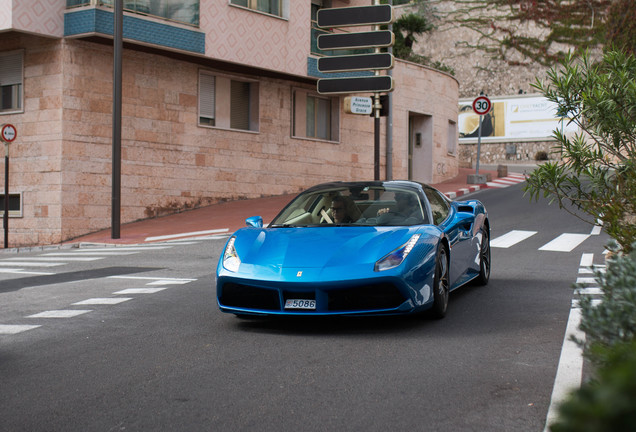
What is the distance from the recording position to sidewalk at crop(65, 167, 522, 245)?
→ 722 inches

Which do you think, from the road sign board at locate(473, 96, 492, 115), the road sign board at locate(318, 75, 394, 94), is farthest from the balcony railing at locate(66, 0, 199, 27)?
the road sign board at locate(473, 96, 492, 115)

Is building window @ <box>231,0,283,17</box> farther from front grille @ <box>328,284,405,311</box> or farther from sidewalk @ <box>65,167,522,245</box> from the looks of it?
front grille @ <box>328,284,405,311</box>

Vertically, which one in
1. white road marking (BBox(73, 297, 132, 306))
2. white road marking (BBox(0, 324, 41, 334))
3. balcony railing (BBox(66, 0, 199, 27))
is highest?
balcony railing (BBox(66, 0, 199, 27))

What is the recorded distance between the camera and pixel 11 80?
21047mm

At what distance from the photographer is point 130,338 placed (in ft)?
20.6

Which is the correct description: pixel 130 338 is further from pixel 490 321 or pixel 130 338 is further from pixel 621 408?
pixel 621 408

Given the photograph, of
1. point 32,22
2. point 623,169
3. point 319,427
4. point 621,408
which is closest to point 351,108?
point 32,22

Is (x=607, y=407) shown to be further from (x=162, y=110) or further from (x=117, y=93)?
(x=162, y=110)

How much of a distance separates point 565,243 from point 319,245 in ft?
30.4

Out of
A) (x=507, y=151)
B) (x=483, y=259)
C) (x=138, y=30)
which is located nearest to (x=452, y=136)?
(x=138, y=30)

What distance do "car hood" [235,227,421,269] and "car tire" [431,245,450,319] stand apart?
1.16ft

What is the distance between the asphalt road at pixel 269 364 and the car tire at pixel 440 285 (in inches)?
4.3

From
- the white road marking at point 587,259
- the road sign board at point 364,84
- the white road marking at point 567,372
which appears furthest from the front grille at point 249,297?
the road sign board at point 364,84

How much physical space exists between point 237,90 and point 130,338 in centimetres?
1953
